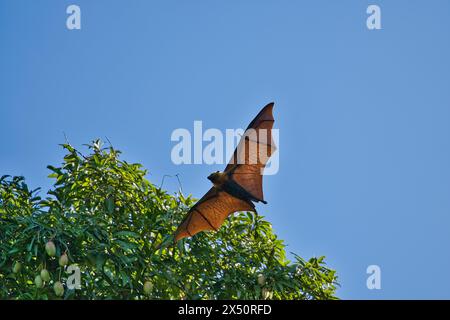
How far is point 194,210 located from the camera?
36.3 feet

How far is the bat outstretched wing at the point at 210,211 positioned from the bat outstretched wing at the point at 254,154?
31 centimetres

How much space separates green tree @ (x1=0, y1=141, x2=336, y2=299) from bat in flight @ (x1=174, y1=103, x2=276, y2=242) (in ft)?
1.53

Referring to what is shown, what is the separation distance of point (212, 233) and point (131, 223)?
4.55 feet

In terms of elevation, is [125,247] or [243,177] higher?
[243,177]

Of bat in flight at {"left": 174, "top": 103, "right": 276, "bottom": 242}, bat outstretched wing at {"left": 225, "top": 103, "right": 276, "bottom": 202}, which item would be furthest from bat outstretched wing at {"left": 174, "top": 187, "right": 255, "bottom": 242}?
bat outstretched wing at {"left": 225, "top": 103, "right": 276, "bottom": 202}

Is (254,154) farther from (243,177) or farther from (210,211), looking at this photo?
(210,211)

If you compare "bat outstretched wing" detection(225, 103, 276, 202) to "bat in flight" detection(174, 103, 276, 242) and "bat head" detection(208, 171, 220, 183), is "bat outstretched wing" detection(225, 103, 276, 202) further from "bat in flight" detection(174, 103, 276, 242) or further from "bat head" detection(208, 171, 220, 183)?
"bat head" detection(208, 171, 220, 183)

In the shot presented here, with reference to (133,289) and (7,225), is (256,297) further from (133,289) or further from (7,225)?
(7,225)

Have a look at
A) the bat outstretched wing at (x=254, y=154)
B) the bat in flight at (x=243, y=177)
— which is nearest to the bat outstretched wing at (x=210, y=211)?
the bat in flight at (x=243, y=177)

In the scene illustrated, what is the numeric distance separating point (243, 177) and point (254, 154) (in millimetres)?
439

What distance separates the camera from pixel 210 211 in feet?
37.1

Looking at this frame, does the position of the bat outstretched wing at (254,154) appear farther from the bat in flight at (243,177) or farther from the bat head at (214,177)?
the bat head at (214,177)

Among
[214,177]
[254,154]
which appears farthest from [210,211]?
[254,154]

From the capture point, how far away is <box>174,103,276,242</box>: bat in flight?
11.5m
